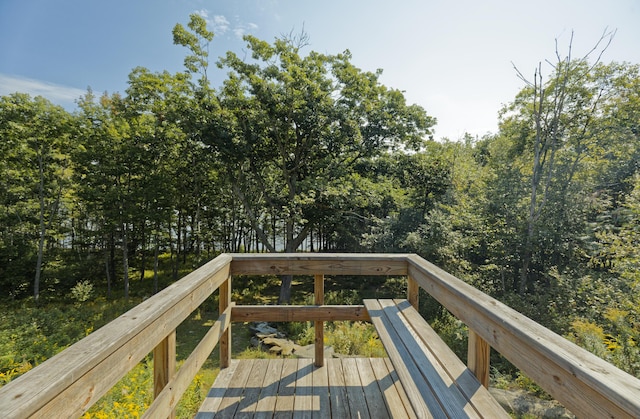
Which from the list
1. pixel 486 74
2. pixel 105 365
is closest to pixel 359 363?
pixel 105 365

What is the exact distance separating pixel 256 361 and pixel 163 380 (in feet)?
5.12

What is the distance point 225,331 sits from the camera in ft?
8.37

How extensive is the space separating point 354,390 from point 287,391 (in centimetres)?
51

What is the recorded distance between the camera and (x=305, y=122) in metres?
10.3

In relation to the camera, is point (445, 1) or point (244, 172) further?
point (244, 172)

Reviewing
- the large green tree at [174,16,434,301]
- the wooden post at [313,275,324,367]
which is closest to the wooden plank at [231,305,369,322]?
the wooden post at [313,275,324,367]

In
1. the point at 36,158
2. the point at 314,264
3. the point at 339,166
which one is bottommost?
the point at 314,264

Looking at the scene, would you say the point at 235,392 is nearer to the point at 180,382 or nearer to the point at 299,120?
the point at 180,382

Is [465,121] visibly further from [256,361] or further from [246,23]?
[256,361]

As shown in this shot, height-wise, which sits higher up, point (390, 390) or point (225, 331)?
point (225, 331)

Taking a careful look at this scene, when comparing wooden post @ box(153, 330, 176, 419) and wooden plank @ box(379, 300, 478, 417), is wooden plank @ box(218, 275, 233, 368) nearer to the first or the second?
wooden post @ box(153, 330, 176, 419)

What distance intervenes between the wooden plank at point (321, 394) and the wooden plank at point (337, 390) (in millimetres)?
30

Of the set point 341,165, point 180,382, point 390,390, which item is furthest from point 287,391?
point 341,165

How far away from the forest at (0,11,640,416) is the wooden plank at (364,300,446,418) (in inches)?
295
